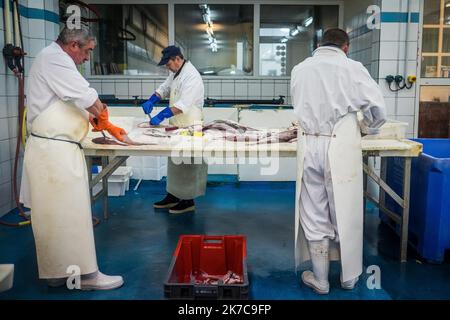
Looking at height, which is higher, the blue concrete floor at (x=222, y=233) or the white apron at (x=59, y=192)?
the white apron at (x=59, y=192)

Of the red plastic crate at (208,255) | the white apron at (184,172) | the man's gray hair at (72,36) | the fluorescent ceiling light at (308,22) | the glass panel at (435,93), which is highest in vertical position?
the fluorescent ceiling light at (308,22)

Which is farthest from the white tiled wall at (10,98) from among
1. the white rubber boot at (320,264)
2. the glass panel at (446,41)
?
the glass panel at (446,41)

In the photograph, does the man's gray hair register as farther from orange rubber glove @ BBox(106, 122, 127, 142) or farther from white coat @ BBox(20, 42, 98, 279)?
orange rubber glove @ BBox(106, 122, 127, 142)

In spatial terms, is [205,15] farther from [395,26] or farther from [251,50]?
[395,26]

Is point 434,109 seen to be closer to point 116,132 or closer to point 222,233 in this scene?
point 222,233

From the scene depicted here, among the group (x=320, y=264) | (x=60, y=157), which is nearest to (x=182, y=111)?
(x=60, y=157)

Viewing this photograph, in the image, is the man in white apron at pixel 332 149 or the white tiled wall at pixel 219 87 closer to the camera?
the man in white apron at pixel 332 149

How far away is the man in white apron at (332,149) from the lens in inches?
104

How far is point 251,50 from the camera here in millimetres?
6746

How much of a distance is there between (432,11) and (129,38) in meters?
4.16

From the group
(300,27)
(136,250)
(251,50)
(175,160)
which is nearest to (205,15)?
(251,50)

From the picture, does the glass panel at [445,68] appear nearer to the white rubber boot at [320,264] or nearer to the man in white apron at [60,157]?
the white rubber boot at [320,264]

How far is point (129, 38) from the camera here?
674cm

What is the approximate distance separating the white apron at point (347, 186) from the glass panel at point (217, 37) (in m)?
4.23
